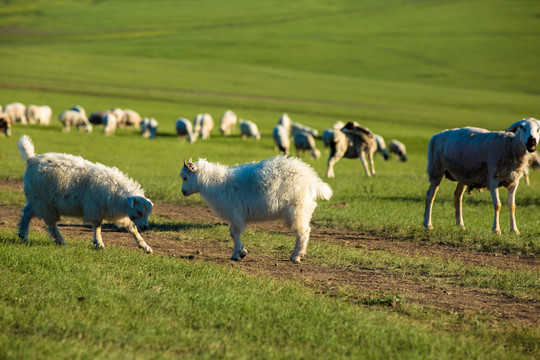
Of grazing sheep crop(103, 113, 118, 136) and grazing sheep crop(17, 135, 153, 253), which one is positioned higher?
grazing sheep crop(17, 135, 153, 253)

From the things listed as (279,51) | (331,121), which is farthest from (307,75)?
(331,121)

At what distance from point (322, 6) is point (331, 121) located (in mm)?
110083

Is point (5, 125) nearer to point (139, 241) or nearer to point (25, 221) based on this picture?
point (25, 221)

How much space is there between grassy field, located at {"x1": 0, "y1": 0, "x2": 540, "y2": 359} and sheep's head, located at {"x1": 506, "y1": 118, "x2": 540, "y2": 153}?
1.73 m

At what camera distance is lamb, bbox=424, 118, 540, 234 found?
1191cm

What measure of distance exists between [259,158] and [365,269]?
66.5ft

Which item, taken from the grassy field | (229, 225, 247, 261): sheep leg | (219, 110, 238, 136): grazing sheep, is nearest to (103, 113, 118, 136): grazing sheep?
the grassy field

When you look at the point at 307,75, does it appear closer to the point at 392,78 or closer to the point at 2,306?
the point at 392,78

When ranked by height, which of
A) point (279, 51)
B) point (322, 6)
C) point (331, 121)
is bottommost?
point (331, 121)

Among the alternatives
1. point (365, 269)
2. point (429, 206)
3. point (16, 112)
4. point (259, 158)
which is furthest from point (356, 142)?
point (16, 112)

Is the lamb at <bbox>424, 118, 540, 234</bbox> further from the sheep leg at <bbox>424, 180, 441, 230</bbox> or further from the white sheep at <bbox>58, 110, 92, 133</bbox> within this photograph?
the white sheep at <bbox>58, 110, 92, 133</bbox>

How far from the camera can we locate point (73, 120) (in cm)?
4100

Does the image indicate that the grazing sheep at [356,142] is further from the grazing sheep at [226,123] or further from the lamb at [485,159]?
the grazing sheep at [226,123]

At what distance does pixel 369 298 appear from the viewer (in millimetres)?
7641
